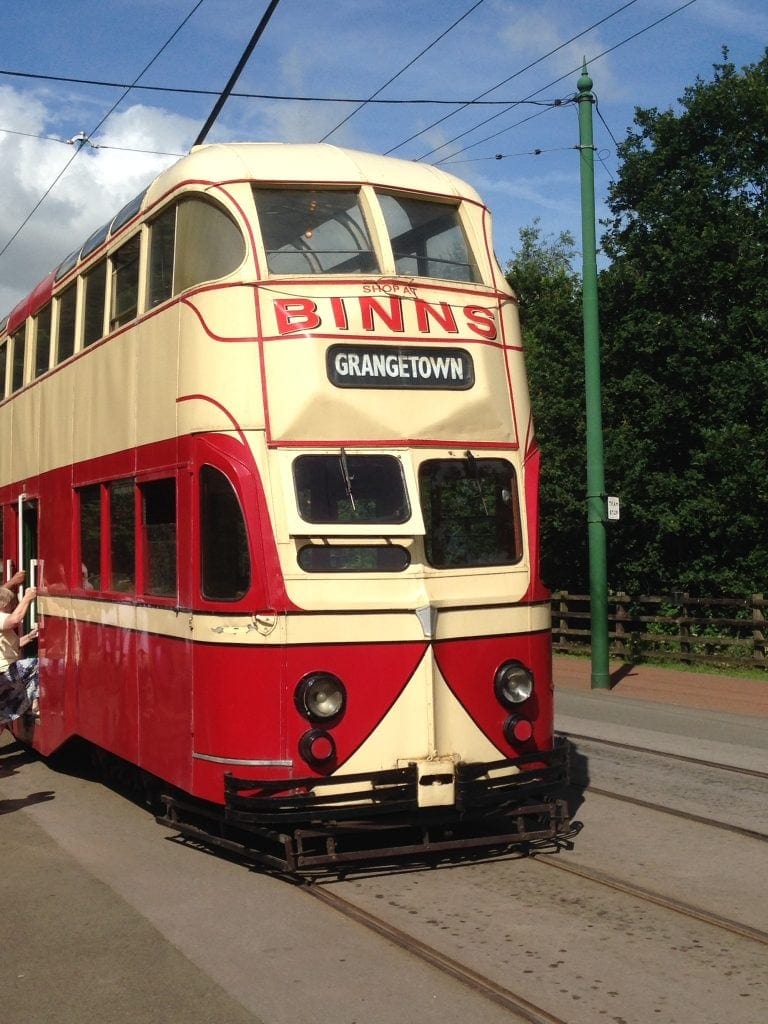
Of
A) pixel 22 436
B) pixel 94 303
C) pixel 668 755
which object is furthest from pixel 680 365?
pixel 94 303

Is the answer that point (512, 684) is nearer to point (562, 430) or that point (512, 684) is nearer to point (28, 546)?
point (28, 546)

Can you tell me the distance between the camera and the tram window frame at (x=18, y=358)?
1197 centimetres

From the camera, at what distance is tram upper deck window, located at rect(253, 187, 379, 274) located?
760 centimetres

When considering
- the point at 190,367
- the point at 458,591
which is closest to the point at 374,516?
the point at 458,591

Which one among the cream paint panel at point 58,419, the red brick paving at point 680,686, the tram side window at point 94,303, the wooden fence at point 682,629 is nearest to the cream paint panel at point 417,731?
the tram side window at point 94,303

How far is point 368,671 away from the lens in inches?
278

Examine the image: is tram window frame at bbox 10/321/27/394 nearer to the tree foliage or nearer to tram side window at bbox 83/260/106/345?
tram side window at bbox 83/260/106/345

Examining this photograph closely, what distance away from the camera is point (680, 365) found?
2378cm

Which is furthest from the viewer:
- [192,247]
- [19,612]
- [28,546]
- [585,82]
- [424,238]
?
[585,82]

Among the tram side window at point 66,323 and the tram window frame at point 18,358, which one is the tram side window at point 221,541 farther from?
the tram window frame at point 18,358

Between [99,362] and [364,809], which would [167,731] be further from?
[99,362]

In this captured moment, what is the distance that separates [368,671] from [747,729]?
764 cm

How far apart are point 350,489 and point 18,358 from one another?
615cm

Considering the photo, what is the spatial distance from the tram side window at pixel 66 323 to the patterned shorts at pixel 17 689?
265 cm
